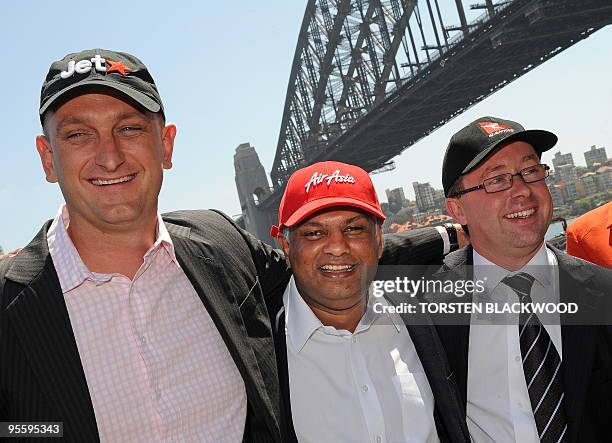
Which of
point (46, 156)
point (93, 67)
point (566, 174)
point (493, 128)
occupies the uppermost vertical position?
point (566, 174)

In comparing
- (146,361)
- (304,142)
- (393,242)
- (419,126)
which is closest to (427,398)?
(393,242)

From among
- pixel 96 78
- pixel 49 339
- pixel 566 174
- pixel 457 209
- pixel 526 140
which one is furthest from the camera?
pixel 566 174

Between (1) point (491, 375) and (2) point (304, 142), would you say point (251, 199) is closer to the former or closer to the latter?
(2) point (304, 142)

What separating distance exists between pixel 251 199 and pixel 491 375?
49.9m

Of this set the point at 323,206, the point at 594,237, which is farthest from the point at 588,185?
the point at 323,206

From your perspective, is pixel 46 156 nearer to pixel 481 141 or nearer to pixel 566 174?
pixel 481 141

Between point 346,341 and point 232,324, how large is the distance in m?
0.46

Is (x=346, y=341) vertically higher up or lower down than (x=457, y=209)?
lower down

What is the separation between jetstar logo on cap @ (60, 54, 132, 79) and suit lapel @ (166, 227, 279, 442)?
708 millimetres

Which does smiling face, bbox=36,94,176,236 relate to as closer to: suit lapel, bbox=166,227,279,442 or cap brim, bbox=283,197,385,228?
suit lapel, bbox=166,227,279,442

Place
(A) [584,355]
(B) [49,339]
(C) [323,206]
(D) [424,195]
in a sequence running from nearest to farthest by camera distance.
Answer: (B) [49,339]
(A) [584,355]
(C) [323,206]
(D) [424,195]

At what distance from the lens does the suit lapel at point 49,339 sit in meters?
2.12

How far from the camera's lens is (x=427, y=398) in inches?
99.3

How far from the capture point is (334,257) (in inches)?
103
